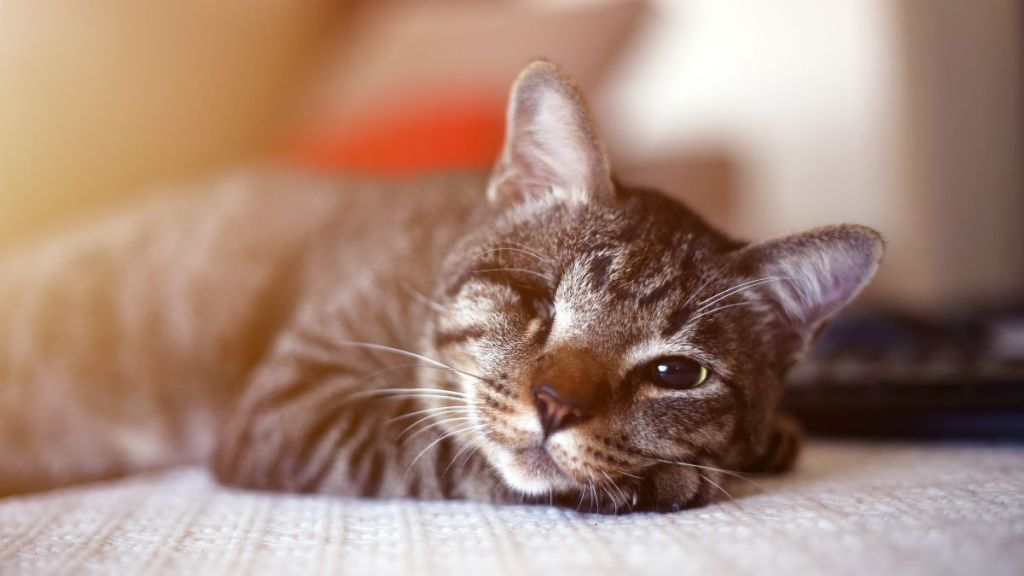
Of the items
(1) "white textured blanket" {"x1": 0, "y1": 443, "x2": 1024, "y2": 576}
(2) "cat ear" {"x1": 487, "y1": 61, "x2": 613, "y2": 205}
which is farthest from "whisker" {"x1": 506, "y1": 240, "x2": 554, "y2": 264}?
(1) "white textured blanket" {"x1": 0, "y1": 443, "x2": 1024, "y2": 576}

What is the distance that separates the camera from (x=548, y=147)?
110 centimetres

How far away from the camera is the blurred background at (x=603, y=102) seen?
6.58 ft

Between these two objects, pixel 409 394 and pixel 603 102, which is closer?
pixel 409 394

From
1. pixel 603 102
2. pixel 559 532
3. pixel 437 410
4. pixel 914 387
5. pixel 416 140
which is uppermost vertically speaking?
pixel 603 102

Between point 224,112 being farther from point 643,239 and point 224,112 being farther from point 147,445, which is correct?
point 643,239

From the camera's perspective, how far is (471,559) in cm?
71

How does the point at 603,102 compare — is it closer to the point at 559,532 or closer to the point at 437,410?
the point at 437,410

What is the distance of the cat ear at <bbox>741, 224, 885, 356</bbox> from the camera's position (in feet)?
3.10

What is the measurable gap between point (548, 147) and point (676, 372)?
37 cm

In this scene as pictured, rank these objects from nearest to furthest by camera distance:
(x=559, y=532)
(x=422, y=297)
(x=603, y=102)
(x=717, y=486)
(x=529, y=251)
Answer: (x=559, y=532) < (x=717, y=486) < (x=529, y=251) < (x=422, y=297) < (x=603, y=102)

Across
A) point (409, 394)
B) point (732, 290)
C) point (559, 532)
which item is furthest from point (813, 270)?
point (409, 394)

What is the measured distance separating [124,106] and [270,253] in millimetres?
1017

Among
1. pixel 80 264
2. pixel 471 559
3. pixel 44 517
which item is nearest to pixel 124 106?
pixel 80 264

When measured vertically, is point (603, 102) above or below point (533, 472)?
above
